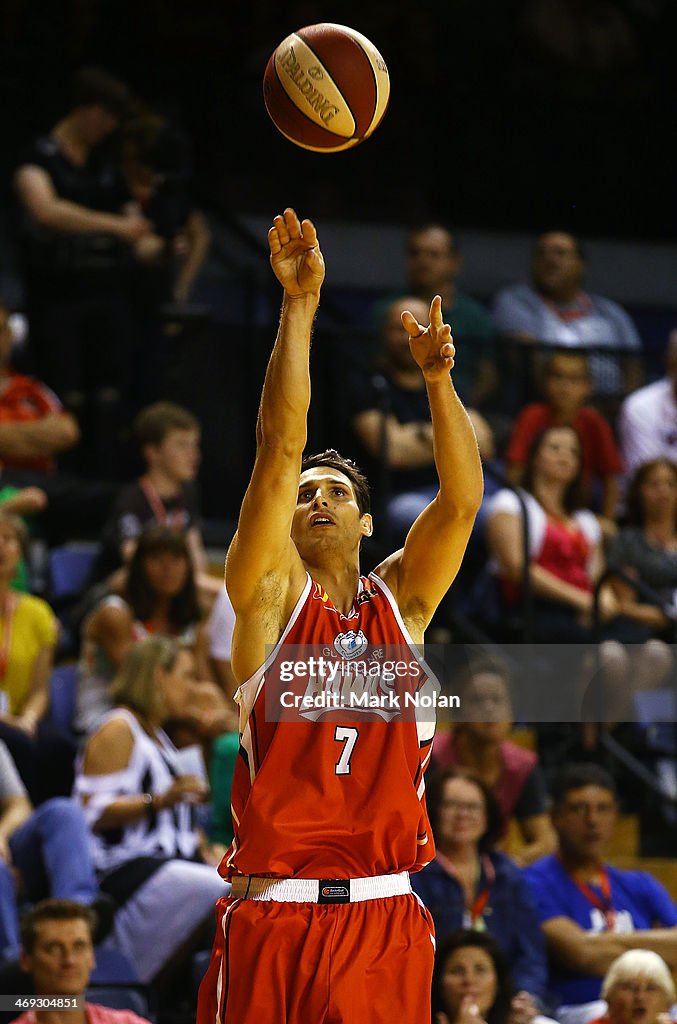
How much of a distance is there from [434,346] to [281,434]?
1.59 ft

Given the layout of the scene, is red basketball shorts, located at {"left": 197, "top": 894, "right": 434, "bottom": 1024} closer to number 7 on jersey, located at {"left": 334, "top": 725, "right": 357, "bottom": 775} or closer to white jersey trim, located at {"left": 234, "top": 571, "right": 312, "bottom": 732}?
number 7 on jersey, located at {"left": 334, "top": 725, "right": 357, "bottom": 775}

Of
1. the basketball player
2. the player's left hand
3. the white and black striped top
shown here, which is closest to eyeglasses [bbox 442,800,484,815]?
the white and black striped top

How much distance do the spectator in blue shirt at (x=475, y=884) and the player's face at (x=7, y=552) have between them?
2113 millimetres

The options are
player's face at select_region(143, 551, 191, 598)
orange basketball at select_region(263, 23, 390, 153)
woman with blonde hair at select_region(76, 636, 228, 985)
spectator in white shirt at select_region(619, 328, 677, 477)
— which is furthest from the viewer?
spectator in white shirt at select_region(619, 328, 677, 477)

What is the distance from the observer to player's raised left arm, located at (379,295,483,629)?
4.41 metres

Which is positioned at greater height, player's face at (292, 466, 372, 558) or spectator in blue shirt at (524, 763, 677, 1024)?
player's face at (292, 466, 372, 558)

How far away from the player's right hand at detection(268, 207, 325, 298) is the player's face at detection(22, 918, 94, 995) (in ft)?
7.96

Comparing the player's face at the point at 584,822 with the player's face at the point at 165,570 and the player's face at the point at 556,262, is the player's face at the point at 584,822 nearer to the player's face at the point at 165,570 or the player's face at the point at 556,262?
the player's face at the point at 165,570

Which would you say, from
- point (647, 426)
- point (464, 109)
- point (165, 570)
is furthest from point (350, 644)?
point (464, 109)

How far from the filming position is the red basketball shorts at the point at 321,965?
4188 millimetres

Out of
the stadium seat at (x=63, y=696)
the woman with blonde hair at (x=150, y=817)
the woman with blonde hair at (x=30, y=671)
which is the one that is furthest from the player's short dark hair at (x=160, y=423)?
the woman with blonde hair at (x=150, y=817)

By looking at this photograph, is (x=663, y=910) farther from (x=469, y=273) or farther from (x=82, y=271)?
(x=469, y=273)

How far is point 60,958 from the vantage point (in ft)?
18.4

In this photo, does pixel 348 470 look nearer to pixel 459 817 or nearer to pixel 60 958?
pixel 60 958
